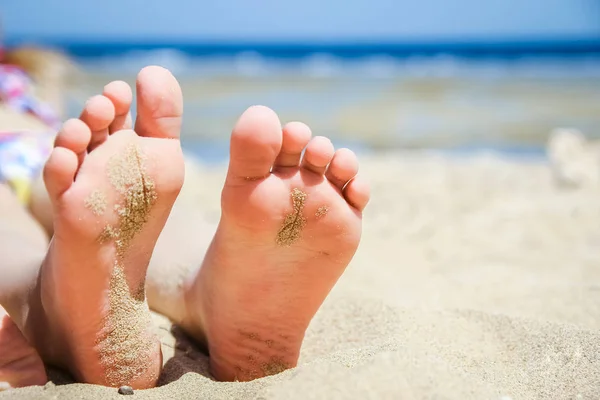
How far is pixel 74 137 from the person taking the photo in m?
0.83

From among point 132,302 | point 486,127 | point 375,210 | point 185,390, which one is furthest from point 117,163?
point 486,127

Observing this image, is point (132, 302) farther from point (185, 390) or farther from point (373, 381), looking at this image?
point (373, 381)

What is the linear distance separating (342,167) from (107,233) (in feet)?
1.19

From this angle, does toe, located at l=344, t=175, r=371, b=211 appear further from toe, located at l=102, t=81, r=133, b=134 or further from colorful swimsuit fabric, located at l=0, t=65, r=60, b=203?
colorful swimsuit fabric, located at l=0, t=65, r=60, b=203

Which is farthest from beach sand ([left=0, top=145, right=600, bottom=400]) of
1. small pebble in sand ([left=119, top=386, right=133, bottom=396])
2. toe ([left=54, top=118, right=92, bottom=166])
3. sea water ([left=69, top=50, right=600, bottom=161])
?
sea water ([left=69, top=50, right=600, bottom=161])

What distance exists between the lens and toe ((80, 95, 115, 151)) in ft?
2.83

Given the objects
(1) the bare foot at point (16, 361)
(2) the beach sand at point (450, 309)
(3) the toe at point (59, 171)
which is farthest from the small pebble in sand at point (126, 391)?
(3) the toe at point (59, 171)

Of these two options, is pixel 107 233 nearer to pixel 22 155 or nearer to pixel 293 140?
pixel 293 140

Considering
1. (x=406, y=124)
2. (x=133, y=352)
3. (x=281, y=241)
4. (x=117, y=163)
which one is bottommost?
(x=406, y=124)

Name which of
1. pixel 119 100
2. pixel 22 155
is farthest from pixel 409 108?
pixel 119 100

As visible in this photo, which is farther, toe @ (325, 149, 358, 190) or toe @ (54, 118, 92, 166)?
toe @ (325, 149, 358, 190)

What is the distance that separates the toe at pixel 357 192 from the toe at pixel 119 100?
357mm

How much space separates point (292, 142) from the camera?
3.06 feet

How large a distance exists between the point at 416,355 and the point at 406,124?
4.62 m
